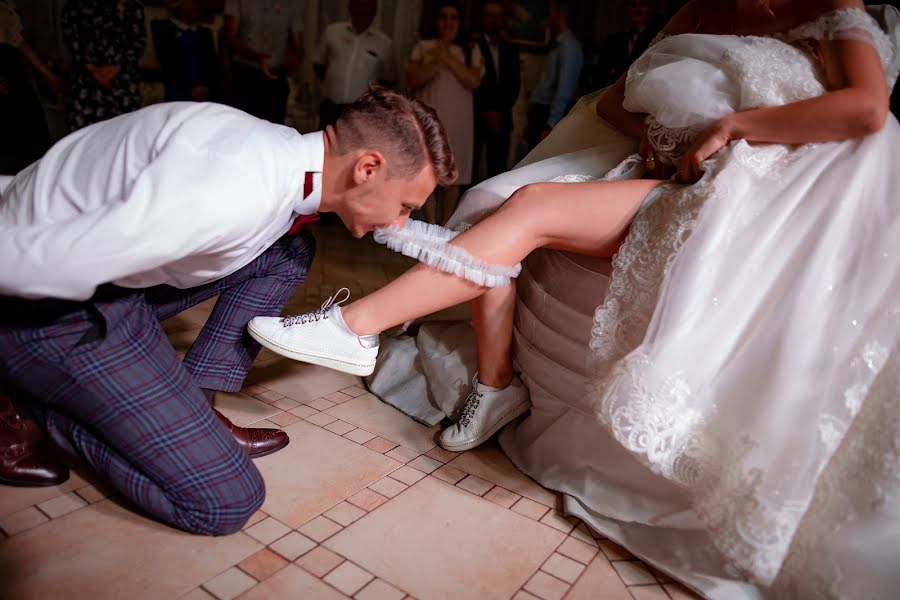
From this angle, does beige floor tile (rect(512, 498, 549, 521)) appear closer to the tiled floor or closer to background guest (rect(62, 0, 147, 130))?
the tiled floor

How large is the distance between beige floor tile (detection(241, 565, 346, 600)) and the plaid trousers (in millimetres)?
140

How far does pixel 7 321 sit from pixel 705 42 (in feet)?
4.78

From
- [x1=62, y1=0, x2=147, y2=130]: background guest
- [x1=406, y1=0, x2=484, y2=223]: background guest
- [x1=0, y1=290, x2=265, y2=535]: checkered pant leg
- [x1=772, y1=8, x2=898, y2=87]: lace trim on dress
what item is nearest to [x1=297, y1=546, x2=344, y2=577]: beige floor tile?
[x1=0, y1=290, x2=265, y2=535]: checkered pant leg

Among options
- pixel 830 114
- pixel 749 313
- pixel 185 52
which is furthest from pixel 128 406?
pixel 185 52

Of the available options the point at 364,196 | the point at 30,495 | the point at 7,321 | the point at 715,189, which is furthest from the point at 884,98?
the point at 30,495

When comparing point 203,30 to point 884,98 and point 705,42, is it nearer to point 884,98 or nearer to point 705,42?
point 705,42

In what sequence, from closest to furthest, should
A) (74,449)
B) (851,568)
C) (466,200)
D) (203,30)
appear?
(851,568) < (74,449) < (466,200) < (203,30)

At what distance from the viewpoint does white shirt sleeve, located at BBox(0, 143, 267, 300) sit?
0.87 m

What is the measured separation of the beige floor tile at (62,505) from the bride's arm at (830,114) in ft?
4.45

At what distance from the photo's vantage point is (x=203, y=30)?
10.7 ft

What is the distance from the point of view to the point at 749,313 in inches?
40.5

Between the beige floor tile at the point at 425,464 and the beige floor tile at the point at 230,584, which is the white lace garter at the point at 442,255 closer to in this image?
the beige floor tile at the point at 425,464

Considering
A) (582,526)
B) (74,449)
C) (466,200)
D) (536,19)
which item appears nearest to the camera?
(74,449)

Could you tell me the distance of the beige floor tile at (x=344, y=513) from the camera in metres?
1.18
